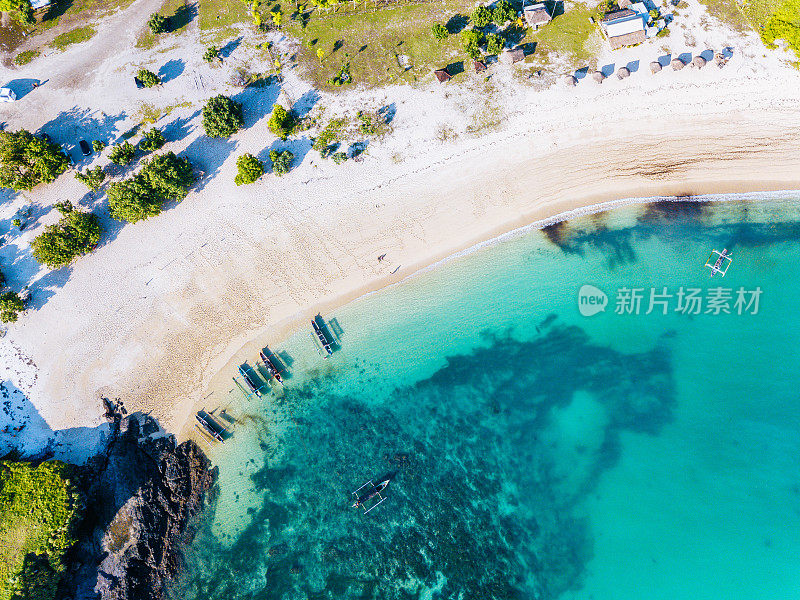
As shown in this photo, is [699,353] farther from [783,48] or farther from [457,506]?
[783,48]

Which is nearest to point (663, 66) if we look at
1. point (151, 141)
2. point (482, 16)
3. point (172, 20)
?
point (482, 16)

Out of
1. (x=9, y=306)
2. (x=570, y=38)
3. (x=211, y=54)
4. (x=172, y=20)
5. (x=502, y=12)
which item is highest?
(x=172, y=20)

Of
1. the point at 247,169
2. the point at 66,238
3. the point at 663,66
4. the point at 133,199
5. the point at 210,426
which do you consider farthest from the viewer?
the point at 663,66

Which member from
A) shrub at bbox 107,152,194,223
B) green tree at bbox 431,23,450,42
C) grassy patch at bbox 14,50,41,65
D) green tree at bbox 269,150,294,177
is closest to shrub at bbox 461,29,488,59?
green tree at bbox 431,23,450,42

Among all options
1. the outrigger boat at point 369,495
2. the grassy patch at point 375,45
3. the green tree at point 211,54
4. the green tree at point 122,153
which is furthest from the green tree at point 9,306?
the outrigger boat at point 369,495

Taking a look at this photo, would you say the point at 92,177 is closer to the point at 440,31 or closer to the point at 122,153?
the point at 122,153

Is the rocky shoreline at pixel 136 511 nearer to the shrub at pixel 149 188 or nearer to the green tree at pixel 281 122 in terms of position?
the shrub at pixel 149 188

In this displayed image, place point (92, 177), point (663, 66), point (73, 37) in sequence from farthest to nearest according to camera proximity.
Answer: point (663, 66) → point (73, 37) → point (92, 177)

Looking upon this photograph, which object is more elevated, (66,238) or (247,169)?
(66,238)

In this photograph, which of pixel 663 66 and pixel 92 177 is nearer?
pixel 92 177
